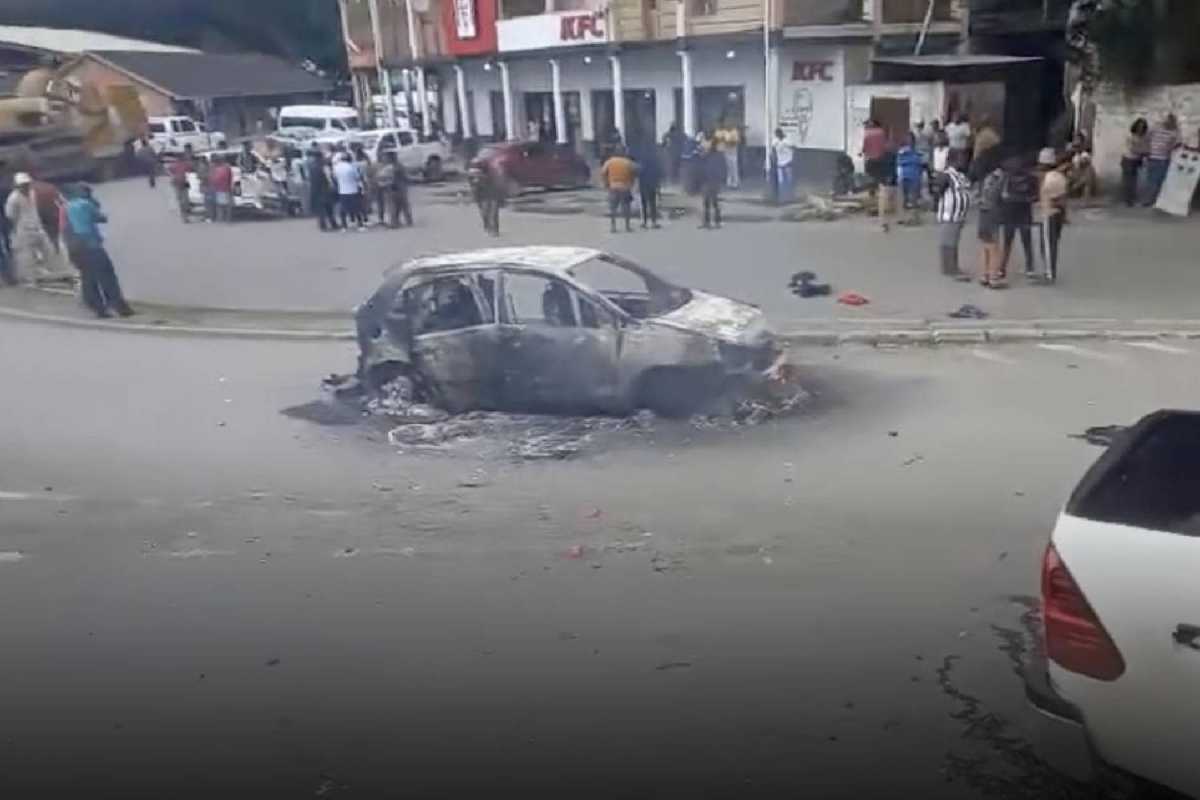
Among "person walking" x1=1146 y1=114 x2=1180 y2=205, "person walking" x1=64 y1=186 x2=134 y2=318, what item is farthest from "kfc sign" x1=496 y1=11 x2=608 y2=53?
"person walking" x1=1146 y1=114 x2=1180 y2=205

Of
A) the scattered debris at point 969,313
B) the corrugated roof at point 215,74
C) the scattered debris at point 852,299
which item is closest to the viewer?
the corrugated roof at point 215,74

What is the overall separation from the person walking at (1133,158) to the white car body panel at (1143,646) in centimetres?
573

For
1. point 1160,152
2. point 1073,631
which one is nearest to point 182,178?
point 1073,631

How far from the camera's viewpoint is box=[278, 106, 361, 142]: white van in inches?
148

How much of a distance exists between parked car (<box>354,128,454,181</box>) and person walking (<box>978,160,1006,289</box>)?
101 inches

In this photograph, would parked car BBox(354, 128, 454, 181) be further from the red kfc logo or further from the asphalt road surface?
the asphalt road surface

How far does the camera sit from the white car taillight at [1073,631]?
1.74m

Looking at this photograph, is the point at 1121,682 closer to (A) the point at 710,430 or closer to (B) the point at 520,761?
(B) the point at 520,761

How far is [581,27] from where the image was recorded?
3.87 m

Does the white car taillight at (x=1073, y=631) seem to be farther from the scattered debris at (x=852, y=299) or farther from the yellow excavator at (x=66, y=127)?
the scattered debris at (x=852, y=299)

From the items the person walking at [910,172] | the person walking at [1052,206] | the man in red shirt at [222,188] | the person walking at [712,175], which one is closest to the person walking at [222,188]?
the man in red shirt at [222,188]

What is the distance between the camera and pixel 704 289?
450 centimetres

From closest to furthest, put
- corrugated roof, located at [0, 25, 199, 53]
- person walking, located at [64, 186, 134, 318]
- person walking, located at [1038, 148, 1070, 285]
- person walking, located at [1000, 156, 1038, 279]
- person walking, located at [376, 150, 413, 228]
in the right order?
corrugated roof, located at [0, 25, 199, 53], person walking, located at [64, 186, 134, 318], person walking, located at [376, 150, 413, 228], person walking, located at [1000, 156, 1038, 279], person walking, located at [1038, 148, 1070, 285]

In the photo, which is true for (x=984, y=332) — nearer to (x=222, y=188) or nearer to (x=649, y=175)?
(x=649, y=175)
